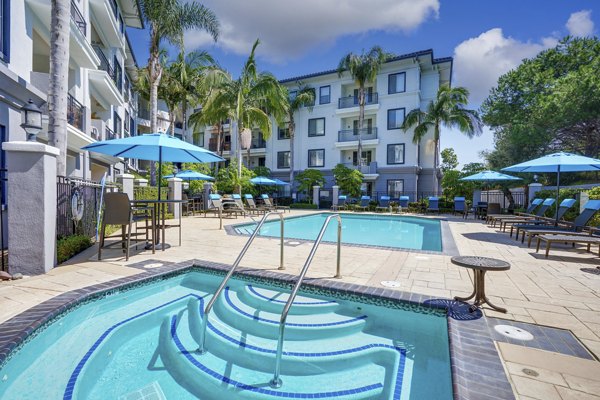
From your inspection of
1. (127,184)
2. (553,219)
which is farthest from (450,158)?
(127,184)

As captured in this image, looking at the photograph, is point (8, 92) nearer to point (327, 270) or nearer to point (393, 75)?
→ point (327, 270)

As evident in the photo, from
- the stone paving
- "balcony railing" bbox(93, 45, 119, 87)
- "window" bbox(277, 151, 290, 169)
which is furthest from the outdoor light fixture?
"window" bbox(277, 151, 290, 169)

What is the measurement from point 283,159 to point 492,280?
88.1 feet

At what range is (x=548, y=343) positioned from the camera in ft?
8.70

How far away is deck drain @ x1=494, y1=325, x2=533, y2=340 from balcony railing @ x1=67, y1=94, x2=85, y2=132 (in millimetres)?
13841

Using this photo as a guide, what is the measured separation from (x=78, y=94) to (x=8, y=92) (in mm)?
6121

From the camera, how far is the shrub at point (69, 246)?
5258 mm

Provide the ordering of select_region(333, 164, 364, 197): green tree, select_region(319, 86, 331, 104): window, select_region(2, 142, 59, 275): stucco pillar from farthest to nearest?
select_region(319, 86, 331, 104): window → select_region(333, 164, 364, 197): green tree → select_region(2, 142, 59, 275): stucco pillar

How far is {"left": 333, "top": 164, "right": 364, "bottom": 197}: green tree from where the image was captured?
76.1 feet

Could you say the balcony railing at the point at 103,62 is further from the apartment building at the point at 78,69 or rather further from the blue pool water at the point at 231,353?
the blue pool water at the point at 231,353

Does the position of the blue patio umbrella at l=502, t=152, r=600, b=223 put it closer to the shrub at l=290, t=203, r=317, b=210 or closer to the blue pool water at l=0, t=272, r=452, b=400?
the blue pool water at l=0, t=272, r=452, b=400

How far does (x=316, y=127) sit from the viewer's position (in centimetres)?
2864

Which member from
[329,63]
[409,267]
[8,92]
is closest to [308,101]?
[329,63]

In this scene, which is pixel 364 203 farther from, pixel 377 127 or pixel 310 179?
pixel 377 127
